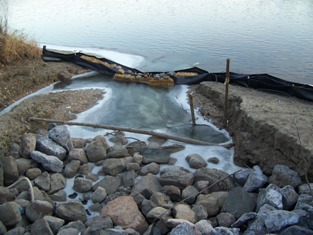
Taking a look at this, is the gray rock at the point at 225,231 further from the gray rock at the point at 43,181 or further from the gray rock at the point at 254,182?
the gray rock at the point at 43,181

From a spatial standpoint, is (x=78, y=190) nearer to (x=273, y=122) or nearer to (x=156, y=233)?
(x=156, y=233)

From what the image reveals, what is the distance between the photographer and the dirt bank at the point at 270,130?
4156 mm

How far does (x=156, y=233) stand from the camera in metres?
3.56

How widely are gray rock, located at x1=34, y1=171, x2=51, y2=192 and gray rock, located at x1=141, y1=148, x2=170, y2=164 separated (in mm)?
1334

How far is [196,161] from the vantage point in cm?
482

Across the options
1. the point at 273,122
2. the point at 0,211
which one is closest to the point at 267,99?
the point at 273,122

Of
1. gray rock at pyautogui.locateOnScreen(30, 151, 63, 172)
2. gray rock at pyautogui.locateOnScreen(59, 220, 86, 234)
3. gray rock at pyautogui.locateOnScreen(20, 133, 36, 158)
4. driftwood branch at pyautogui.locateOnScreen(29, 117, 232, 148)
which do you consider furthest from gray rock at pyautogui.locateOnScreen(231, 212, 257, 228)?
→ gray rock at pyautogui.locateOnScreen(20, 133, 36, 158)

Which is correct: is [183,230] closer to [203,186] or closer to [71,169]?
[203,186]

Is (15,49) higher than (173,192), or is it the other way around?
(15,49)

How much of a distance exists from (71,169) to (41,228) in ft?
4.05

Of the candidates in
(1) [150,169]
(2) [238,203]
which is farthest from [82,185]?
(2) [238,203]

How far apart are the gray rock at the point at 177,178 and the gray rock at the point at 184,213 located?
460 mm

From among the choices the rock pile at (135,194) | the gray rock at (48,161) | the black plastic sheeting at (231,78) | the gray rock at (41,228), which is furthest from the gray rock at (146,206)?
the black plastic sheeting at (231,78)

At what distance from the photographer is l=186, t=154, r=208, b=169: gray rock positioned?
4809mm
